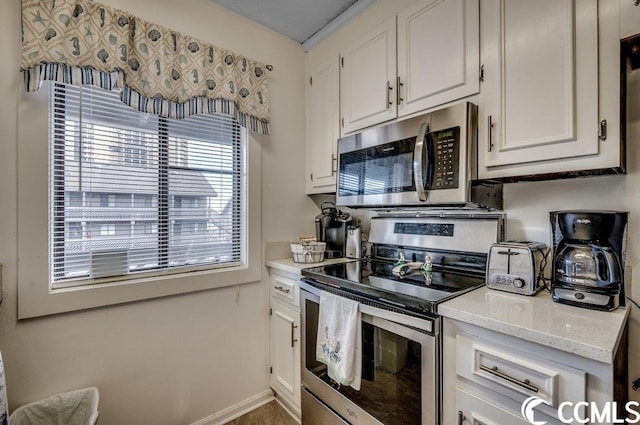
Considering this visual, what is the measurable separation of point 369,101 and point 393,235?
85 cm

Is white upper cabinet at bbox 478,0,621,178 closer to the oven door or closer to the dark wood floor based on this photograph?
the oven door

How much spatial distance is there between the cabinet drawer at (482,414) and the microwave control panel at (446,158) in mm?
818

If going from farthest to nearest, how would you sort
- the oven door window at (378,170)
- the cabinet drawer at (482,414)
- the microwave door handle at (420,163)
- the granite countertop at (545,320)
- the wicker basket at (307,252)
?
the wicker basket at (307,252) < the oven door window at (378,170) < the microwave door handle at (420,163) < the cabinet drawer at (482,414) < the granite countertop at (545,320)

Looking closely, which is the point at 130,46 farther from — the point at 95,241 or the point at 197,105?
the point at 95,241

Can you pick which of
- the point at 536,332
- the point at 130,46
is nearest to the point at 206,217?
the point at 130,46

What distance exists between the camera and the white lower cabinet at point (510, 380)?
30.8 inches

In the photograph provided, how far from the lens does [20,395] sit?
1.29m

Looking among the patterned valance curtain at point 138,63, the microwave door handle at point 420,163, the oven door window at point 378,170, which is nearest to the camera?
the patterned valance curtain at point 138,63

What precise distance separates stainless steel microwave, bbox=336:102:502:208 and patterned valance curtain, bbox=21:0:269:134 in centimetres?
73

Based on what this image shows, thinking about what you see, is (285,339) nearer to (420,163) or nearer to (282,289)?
(282,289)

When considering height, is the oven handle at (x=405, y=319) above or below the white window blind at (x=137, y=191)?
below

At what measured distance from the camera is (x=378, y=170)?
1670 mm

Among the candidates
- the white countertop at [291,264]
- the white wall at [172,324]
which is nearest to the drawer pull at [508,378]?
the white countertop at [291,264]

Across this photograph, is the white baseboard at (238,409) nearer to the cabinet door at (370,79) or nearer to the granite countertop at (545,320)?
the granite countertop at (545,320)
